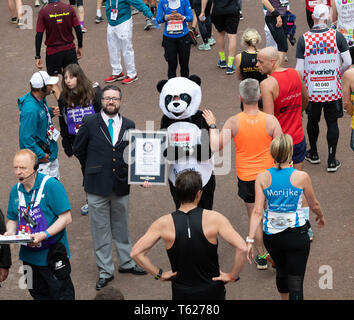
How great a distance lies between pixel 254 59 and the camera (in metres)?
8.89

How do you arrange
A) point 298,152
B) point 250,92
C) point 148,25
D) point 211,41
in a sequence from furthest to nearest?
point 148,25
point 211,41
point 298,152
point 250,92

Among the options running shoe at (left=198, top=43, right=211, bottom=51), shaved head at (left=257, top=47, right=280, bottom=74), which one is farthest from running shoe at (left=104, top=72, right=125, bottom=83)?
shaved head at (left=257, top=47, right=280, bottom=74)

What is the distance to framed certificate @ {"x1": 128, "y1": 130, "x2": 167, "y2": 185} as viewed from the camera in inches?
277

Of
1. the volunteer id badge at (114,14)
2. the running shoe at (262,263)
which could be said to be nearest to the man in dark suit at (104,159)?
the running shoe at (262,263)

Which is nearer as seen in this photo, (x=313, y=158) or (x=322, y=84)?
(x=322, y=84)

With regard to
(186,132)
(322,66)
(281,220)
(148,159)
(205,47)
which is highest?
(205,47)

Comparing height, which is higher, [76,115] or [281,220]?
[76,115]

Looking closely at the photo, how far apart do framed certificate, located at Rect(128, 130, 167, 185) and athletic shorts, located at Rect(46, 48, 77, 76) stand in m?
4.51

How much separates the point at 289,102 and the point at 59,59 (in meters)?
4.63

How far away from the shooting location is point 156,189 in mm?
9164

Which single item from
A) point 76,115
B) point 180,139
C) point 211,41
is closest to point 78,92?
point 76,115

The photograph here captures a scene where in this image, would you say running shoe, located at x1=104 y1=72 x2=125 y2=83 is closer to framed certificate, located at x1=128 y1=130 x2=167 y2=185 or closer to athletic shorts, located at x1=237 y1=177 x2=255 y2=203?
framed certificate, located at x1=128 y1=130 x2=167 y2=185

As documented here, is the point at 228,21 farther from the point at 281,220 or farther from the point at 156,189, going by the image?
the point at 281,220

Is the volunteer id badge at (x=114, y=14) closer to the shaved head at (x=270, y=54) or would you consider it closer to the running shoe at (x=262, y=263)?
the shaved head at (x=270, y=54)
